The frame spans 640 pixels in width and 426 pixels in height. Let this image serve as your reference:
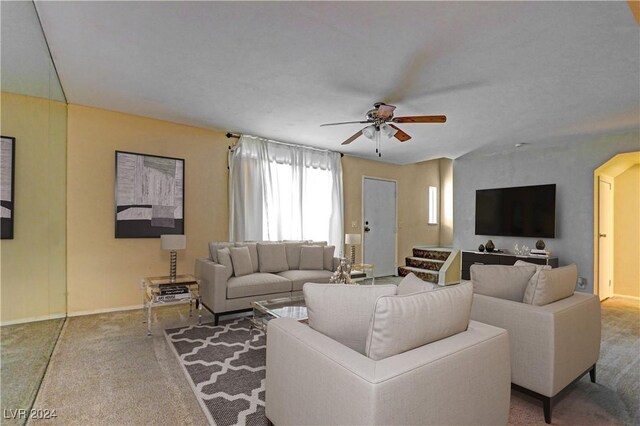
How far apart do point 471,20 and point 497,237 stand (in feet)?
15.7

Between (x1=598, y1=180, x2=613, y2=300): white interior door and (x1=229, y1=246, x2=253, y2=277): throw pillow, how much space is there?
5.26 meters

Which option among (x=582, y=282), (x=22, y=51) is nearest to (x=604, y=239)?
(x=582, y=282)

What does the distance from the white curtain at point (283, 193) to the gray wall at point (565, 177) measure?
2882 millimetres

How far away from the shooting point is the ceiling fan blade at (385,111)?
3320 mm

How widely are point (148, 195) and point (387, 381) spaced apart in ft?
13.7

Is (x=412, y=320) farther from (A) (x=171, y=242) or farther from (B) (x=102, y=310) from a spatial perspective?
(B) (x=102, y=310)

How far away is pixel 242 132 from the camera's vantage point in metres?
4.95

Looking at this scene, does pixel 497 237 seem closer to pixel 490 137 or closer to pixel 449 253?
pixel 449 253

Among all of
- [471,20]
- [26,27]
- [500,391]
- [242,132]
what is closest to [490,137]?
[471,20]

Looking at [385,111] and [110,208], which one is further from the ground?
[385,111]

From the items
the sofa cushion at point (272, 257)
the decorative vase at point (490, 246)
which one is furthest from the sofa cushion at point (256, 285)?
the decorative vase at point (490, 246)

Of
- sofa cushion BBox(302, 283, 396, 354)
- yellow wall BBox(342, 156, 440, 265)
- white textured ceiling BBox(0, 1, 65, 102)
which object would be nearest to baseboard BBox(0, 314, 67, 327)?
white textured ceiling BBox(0, 1, 65, 102)

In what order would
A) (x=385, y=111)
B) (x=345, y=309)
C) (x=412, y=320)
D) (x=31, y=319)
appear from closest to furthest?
(x=412, y=320) → (x=345, y=309) → (x=31, y=319) → (x=385, y=111)

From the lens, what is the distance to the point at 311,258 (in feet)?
15.4
